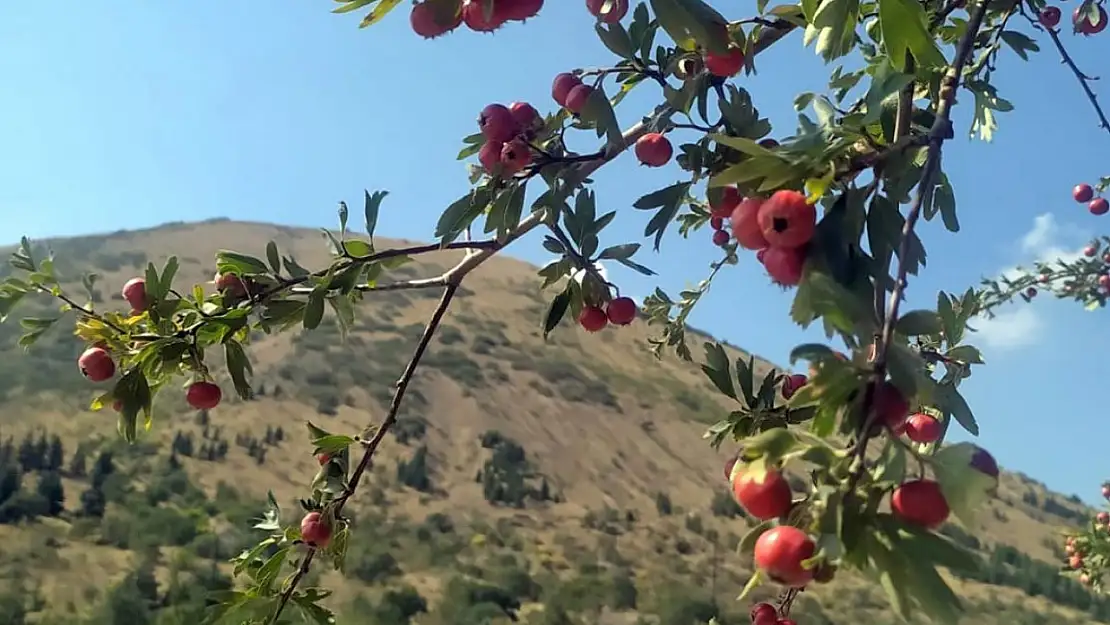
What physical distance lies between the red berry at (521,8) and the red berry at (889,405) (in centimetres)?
120

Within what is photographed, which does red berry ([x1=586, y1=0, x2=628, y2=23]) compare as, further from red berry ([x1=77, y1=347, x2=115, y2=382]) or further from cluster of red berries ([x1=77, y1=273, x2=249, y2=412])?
red berry ([x1=77, y1=347, x2=115, y2=382])

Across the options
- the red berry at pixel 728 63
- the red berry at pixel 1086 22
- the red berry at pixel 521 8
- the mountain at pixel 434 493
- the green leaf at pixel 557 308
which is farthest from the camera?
the mountain at pixel 434 493

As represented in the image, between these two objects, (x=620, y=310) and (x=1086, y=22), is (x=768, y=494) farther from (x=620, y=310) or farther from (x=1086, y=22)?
(x=1086, y=22)

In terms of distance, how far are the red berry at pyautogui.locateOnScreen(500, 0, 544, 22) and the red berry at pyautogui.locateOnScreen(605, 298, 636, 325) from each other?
113cm

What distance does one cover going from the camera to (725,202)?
2094mm

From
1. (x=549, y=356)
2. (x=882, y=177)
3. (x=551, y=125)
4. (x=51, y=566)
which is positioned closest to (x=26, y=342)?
(x=551, y=125)

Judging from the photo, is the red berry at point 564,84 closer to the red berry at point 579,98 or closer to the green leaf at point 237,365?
the red berry at point 579,98

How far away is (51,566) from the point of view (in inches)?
835

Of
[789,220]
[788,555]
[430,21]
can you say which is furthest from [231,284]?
[788,555]

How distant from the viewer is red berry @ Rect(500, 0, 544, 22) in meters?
1.98

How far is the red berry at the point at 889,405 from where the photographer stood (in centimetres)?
115

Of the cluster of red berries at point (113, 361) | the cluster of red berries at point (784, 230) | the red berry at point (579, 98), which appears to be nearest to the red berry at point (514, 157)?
the red berry at point (579, 98)

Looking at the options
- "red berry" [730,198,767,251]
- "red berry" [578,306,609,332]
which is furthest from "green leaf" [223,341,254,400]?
"red berry" [730,198,767,251]

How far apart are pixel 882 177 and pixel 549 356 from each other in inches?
2044
